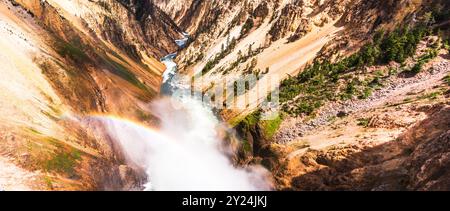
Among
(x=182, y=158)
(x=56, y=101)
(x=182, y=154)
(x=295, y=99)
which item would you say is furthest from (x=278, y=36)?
(x=56, y=101)

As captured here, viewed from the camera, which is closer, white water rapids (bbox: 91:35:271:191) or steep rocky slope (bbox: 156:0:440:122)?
white water rapids (bbox: 91:35:271:191)

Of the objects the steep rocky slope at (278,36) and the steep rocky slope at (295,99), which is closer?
the steep rocky slope at (295,99)

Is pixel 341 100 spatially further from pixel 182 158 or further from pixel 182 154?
pixel 182 154

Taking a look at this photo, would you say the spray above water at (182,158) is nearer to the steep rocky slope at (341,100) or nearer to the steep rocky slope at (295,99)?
the steep rocky slope at (295,99)

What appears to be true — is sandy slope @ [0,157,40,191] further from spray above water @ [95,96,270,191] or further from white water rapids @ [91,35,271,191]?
spray above water @ [95,96,270,191]

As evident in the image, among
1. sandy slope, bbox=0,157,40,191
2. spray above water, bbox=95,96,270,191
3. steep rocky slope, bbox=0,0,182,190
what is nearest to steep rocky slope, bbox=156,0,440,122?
spray above water, bbox=95,96,270,191

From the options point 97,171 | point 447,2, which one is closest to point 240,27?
point 447,2

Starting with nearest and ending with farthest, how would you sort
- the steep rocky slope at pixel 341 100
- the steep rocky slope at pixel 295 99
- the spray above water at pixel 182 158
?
the steep rocky slope at pixel 295 99, the steep rocky slope at pixel 341 100, the spray above water at pixel 182 158

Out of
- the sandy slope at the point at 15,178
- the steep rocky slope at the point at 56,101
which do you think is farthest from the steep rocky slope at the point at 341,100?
the sandy slope at the point at 15,178
